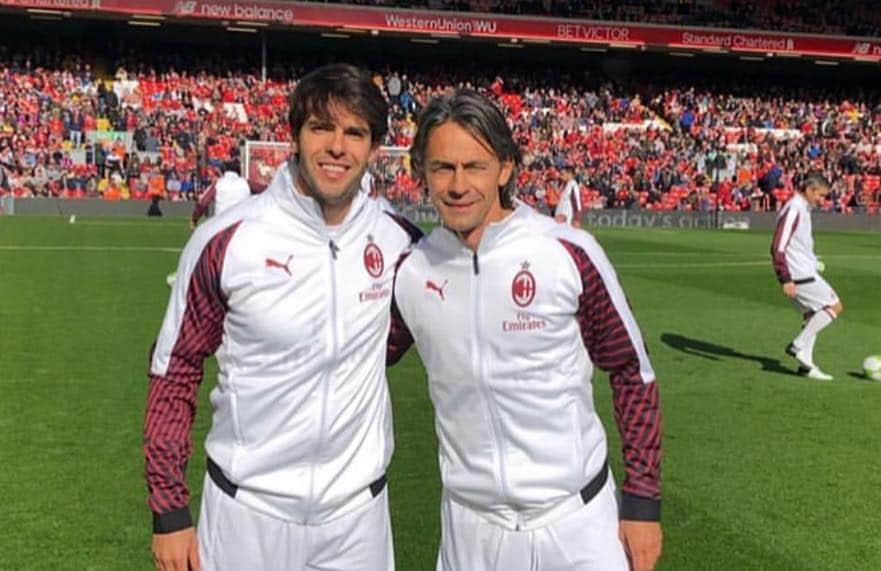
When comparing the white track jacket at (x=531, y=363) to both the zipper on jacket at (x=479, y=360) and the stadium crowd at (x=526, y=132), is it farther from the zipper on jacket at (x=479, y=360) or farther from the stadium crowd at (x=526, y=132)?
the stadium crowd at (x=526, y=132)

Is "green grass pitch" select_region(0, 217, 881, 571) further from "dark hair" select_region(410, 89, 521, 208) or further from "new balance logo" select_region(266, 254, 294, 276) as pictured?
"dark hair" select_region(410, 89, 521, 208)

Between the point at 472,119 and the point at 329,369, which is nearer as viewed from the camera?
the point at 472,119

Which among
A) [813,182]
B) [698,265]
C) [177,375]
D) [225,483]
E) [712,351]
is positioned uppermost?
[813,182]

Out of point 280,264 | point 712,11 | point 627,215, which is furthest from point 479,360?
point 712,11

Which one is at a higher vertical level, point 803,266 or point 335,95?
point 335,95

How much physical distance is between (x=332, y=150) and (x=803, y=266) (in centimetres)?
910

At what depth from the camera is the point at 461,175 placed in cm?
295

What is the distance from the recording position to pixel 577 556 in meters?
3.02

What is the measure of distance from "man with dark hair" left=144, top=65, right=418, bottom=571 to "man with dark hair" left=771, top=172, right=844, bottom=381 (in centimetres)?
856

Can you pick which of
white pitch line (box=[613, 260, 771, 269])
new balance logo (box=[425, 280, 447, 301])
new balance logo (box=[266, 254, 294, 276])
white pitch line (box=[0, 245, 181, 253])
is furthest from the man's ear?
white pitch line (box=[0, 245, 181, 253])

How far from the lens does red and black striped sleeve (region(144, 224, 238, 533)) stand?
3002mm

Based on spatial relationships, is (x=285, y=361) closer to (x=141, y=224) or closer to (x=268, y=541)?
(x=268, y=541)

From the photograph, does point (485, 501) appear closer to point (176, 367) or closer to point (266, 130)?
point (176, 367)

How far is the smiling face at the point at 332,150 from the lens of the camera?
3.01 meters
